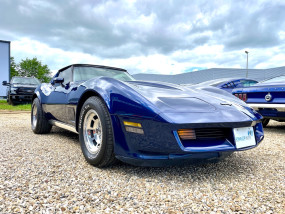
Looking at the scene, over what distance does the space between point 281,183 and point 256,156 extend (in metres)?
0.85

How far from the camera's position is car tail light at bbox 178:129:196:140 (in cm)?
176

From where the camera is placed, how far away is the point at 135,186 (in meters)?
1.74

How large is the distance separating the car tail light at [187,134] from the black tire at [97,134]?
1.92ft

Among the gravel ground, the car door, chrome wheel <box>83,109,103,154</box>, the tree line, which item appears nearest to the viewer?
the gravel ground

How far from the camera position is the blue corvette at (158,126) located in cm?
174

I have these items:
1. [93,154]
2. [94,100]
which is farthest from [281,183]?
[94,100]

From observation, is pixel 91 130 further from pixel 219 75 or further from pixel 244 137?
pixel 219 75

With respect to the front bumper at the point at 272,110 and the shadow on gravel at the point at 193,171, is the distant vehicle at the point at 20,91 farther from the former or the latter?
the shadow on gravel at the point at 193,171

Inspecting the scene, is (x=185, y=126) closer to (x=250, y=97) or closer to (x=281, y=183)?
(x=281, y=183)

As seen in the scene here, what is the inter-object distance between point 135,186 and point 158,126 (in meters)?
0.48

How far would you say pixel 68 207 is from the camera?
1415 mm

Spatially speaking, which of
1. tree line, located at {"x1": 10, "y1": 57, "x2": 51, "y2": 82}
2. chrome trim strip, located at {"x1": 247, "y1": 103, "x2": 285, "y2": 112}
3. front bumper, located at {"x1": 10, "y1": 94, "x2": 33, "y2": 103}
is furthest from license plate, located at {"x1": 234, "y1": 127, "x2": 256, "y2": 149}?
tree line, located at {"x1": 10, "y1": 57, "x2": 51, "y2": 82}

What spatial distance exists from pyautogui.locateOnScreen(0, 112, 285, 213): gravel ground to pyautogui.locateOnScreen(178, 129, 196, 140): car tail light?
0.36 meters

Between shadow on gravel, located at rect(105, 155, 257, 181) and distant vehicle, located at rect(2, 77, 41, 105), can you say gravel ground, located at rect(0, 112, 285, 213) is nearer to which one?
shadow on gravel, located at rect(105, 155, 257, 181)
